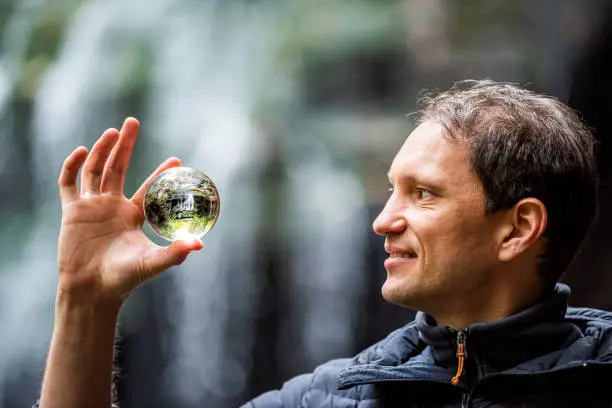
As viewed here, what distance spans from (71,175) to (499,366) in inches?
29.2

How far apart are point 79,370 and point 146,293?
6.59ft

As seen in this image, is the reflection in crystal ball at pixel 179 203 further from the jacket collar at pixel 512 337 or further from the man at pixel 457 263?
the jacket collar at pixel 512 337

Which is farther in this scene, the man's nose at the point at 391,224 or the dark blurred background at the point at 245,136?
the dark blurred background at the point at 245,136

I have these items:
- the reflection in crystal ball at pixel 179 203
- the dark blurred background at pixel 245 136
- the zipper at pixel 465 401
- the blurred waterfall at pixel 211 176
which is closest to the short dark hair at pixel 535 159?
the zipper at pixel 465 401

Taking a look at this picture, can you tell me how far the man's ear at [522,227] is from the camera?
1.40 meters

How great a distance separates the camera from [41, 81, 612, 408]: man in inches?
51.8

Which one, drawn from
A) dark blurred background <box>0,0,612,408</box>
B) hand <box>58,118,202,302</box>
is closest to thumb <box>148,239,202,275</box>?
hand <box>58,118,202,302</box>

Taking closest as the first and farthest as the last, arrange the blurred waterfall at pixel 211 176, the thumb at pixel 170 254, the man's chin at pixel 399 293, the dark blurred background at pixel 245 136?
1. the thumb at pixel 170 254
2. the man's chin at pixel 399 293
3. the dark blurred background at pixel 245 136
4. the blurred waterfall at pixel 211 176

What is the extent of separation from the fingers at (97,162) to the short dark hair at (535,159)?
55 cm

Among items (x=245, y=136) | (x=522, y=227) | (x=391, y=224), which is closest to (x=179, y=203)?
(x=391, y=224)

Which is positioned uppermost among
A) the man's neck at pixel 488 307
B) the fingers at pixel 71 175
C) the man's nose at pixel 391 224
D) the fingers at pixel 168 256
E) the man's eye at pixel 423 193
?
the fingers at pixel 71 175

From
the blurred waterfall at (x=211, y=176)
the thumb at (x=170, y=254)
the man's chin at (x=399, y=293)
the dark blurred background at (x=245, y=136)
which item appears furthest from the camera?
the blurred waterfall at (x=211, y=176)

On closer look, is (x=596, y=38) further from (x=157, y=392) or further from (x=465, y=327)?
(x=157, y=392)

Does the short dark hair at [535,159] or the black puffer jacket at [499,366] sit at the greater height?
the short dark hair at [535,159]
